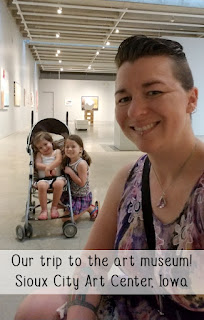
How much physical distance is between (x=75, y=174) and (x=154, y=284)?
231 cm

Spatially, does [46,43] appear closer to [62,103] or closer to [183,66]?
[62,103]

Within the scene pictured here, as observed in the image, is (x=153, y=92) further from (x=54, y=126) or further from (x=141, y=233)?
(x=54, y=126)

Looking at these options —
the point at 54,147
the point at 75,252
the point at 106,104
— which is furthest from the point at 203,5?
the point at 106,104

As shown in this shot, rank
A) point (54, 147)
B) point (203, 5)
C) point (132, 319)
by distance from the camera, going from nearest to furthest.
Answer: point (132, 319) < point (54, 147) < point (203, 5)

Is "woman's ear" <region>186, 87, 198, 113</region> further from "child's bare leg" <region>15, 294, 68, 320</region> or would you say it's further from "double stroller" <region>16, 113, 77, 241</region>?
"double stroller" <region>16, 113, 77, 241</region>

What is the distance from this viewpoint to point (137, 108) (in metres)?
0.92

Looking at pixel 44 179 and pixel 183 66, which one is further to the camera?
pixel 44 179

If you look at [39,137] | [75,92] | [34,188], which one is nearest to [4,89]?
[39,137]

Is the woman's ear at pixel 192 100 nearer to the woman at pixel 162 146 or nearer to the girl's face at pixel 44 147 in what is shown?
the woman at pixel 162 146

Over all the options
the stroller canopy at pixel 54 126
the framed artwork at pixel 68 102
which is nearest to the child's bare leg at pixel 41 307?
the stroller canopy at pixel 54 126

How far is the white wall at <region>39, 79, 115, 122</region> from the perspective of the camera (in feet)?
95.6

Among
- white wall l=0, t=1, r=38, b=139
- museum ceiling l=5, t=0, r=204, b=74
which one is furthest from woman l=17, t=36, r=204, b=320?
white wall l=0, t=1, r=38, b=139

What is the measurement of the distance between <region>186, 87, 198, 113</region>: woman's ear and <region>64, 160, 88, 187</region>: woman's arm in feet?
7.70

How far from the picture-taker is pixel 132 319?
3.52 ft
